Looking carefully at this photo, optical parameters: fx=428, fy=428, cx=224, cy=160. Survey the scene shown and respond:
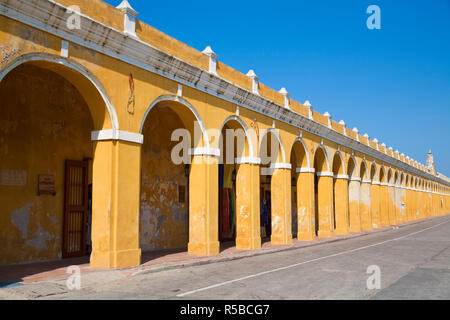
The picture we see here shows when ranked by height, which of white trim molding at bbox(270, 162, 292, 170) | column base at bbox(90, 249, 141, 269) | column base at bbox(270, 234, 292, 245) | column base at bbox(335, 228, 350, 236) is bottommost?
column base at bbox(335, 228, 350, 236)

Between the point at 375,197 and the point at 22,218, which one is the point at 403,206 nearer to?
the point at 375,197

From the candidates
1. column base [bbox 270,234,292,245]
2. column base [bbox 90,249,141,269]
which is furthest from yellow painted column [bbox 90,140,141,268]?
column base [bbox 270,234,292,245]

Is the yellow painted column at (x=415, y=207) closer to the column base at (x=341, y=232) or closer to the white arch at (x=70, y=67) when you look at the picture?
the column base at (x=341, y=232)

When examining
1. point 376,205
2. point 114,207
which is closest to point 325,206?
point 376,205

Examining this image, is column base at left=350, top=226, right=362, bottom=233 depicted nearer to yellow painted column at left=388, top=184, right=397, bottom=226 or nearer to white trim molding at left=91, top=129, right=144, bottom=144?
yellow painted column at left=388, top=184, right=397, bottom=226

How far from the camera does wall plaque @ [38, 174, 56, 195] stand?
10.4 meters

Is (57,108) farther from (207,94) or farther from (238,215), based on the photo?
(238,215)

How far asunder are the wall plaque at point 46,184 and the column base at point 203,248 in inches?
166

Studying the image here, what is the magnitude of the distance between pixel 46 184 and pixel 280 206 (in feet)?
30.7

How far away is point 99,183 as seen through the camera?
31.5 feet

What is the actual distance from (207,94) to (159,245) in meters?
5.22

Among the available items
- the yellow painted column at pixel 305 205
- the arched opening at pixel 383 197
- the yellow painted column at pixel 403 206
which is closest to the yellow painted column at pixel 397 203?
the yellow painted column at pixel 403 206

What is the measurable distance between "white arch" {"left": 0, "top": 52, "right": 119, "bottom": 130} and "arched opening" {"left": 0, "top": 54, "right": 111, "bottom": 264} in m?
0.02
